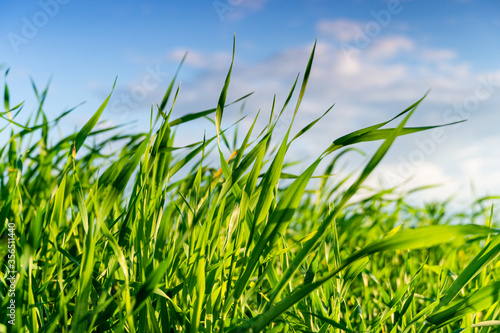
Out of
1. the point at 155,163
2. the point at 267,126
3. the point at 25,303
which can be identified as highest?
the point at 267,126

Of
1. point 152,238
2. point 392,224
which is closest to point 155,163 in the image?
point 152,238

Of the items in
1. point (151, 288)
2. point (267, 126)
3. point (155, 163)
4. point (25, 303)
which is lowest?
point (25, 303)

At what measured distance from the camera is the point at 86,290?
22.0 inches

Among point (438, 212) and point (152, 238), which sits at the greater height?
point (438, 212)

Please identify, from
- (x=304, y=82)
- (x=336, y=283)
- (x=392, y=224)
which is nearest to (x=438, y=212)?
(x=392, y=224)

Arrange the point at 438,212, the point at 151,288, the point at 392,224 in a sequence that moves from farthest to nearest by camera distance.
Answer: the point at 438,212, the point at 392,224, the point at 151,288

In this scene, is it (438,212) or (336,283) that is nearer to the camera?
(336,283)

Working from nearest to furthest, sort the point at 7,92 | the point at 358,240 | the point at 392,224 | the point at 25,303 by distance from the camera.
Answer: the point at 25,303
the point at 7,92
the point at 358,240
the point at 392,224

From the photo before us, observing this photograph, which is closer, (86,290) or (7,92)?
(86,290)

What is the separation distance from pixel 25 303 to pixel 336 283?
0.50 metres

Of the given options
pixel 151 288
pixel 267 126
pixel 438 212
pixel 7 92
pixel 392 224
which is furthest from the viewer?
pixel 438 212

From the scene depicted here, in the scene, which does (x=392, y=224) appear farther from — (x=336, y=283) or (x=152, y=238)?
(x=152, y=238)

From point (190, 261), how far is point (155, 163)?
0.59 feet

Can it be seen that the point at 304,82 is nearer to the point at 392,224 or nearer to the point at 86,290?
the point at 86,290
